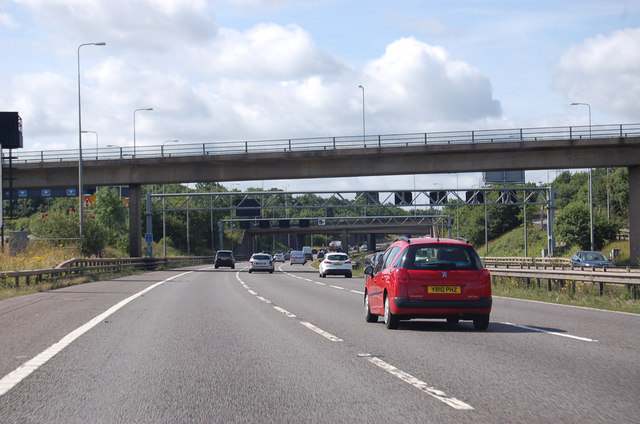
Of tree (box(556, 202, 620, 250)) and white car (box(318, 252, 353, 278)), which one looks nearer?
white car (box(318, 252, 353, 278))

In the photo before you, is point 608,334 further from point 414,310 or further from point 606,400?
point 606,400

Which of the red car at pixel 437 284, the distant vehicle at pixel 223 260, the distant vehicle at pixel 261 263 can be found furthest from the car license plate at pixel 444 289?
the distant vehicle at pixel 223 260

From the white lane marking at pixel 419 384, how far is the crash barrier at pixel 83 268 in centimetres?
1960

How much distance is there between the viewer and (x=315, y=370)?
28.0 ft

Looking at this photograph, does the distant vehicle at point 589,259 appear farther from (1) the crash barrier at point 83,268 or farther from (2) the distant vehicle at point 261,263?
(1) the crash barrier at point 83,268

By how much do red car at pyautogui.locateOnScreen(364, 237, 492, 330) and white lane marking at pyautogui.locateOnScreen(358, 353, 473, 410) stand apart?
9.93 feet

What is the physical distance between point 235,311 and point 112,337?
5433 millimetres

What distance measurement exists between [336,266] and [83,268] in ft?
47.7

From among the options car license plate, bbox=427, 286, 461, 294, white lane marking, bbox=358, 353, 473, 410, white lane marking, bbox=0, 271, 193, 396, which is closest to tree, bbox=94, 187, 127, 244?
→ white lane marking, bbox=0, 271, 193, 396

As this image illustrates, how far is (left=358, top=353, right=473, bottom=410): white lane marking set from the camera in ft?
21.6

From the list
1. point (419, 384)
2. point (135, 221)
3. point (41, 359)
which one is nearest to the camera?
point (419, 384)

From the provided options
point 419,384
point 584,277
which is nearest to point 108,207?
point 584,277

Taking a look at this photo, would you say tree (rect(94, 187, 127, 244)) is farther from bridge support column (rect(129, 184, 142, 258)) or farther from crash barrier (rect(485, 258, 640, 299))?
crash barrier (rect(485, 258, 640, 299))

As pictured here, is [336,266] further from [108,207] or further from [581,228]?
[108,207]
